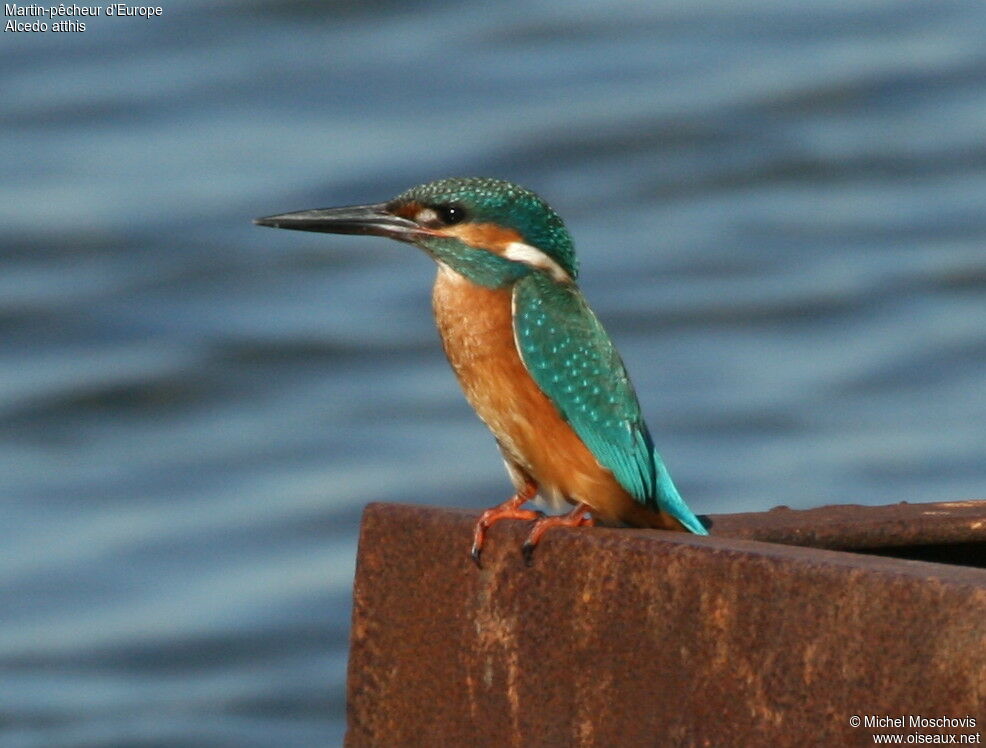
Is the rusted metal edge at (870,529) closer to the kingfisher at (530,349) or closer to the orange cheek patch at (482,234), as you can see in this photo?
the kingfisher at (530,349)

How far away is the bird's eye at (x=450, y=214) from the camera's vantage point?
4.27m

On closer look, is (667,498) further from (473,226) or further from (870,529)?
(473,226)

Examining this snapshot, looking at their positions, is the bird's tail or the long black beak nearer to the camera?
Answer: the bird's tail

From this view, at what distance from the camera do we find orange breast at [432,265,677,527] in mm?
4059

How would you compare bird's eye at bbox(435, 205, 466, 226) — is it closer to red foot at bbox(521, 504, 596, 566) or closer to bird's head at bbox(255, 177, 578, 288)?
bird's head at bbox(255, 177, 578, 288)

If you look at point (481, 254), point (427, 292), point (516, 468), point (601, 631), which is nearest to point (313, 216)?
point (481, 254)

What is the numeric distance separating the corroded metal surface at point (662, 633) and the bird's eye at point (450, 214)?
978 millimetres

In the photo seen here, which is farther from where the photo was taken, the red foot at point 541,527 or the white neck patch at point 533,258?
the white neck patch at point 533,258

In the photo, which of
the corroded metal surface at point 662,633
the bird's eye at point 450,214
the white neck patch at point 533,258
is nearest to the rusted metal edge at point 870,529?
the corroded metal surface at point 662,633

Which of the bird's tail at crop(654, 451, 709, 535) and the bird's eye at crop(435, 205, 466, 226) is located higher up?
the bird's eye at crop(435, 205, 466, 226)

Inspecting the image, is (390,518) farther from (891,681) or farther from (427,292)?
(427,292)

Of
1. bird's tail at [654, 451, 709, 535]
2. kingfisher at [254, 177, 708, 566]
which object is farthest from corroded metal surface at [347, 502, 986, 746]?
kingfisher at [254, 177, 708, 566]

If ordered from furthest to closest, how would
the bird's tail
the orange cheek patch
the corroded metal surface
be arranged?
the orange cheek patch → the bird's tail → the corroded metal surface

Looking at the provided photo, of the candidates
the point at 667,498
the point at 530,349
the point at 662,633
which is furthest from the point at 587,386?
the point at 662,633
